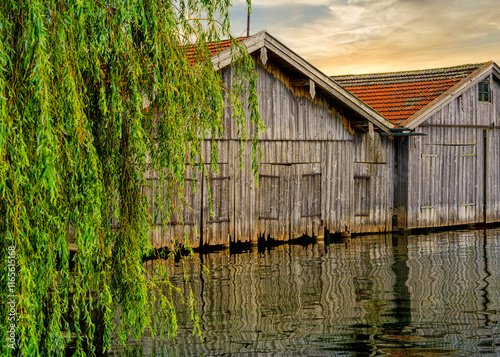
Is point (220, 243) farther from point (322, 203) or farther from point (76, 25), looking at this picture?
point (76, 25)

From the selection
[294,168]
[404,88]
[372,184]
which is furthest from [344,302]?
[404,88]

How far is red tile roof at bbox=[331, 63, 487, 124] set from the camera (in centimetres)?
1995

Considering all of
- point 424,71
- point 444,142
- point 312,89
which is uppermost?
point 424,71

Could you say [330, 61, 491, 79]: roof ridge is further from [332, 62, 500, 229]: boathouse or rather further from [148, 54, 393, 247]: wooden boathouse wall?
[148, 54, 393, 247]: wooden boathouse wall

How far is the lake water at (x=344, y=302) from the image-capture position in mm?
8312

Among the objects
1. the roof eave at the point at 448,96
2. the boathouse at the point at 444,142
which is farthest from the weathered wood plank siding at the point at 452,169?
the roof eave at the point at 448,96

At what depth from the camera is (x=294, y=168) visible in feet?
55.2

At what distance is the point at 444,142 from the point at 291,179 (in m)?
6.28

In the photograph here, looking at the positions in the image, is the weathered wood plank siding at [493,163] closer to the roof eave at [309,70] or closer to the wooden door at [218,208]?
the roof eave at [309,70]

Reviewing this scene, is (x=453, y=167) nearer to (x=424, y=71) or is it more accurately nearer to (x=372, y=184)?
(x=372, y=184)

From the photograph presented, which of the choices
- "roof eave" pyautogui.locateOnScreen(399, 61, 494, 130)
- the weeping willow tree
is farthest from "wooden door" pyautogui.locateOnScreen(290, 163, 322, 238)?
the weeping willow tree

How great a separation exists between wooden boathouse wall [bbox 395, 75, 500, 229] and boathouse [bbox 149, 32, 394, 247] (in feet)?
1.76

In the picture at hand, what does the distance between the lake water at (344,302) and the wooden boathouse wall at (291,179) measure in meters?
0.70

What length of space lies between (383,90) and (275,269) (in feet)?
35.9
